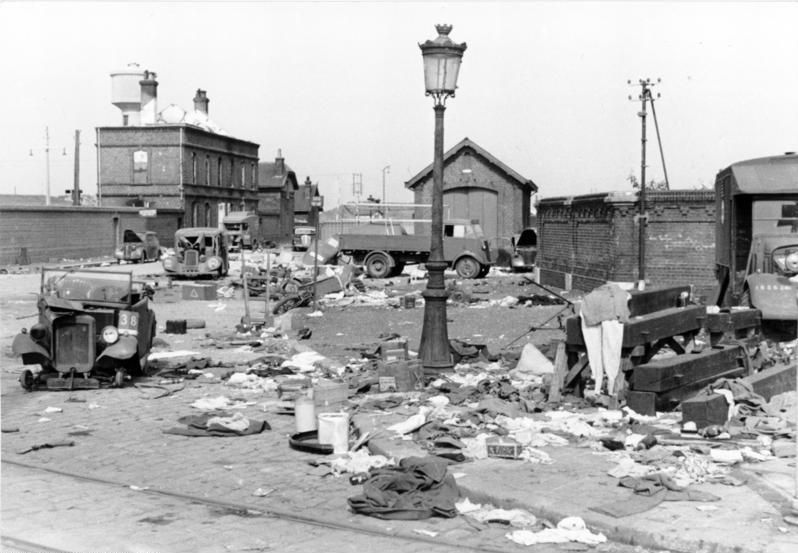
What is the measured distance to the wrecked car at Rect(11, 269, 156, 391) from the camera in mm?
12141

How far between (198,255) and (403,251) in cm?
815

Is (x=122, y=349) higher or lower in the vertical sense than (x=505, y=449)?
higher

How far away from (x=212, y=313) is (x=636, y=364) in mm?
15632

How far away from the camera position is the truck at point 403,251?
39594mm

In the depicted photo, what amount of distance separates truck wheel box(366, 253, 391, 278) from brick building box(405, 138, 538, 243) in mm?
22066

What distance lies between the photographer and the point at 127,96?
3088 inches

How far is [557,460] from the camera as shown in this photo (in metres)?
7.96

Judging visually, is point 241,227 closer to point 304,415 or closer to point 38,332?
point 38,332

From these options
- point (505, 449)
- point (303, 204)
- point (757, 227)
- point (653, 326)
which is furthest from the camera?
point (303, 204)

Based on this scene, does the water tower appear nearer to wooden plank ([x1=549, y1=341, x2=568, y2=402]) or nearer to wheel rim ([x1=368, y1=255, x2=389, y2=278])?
wheel rim ([x1=368, y1=255, x2=389, y2=278])

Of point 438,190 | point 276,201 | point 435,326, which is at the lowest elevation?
point 435,326

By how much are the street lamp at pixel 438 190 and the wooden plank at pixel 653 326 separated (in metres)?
2.39

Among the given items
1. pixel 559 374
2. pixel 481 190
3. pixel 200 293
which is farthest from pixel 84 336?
pixel 481 190

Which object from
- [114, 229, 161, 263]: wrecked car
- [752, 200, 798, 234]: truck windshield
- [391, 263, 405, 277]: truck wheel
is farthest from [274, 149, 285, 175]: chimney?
[752, 200, 798, 234]: truck windshield
